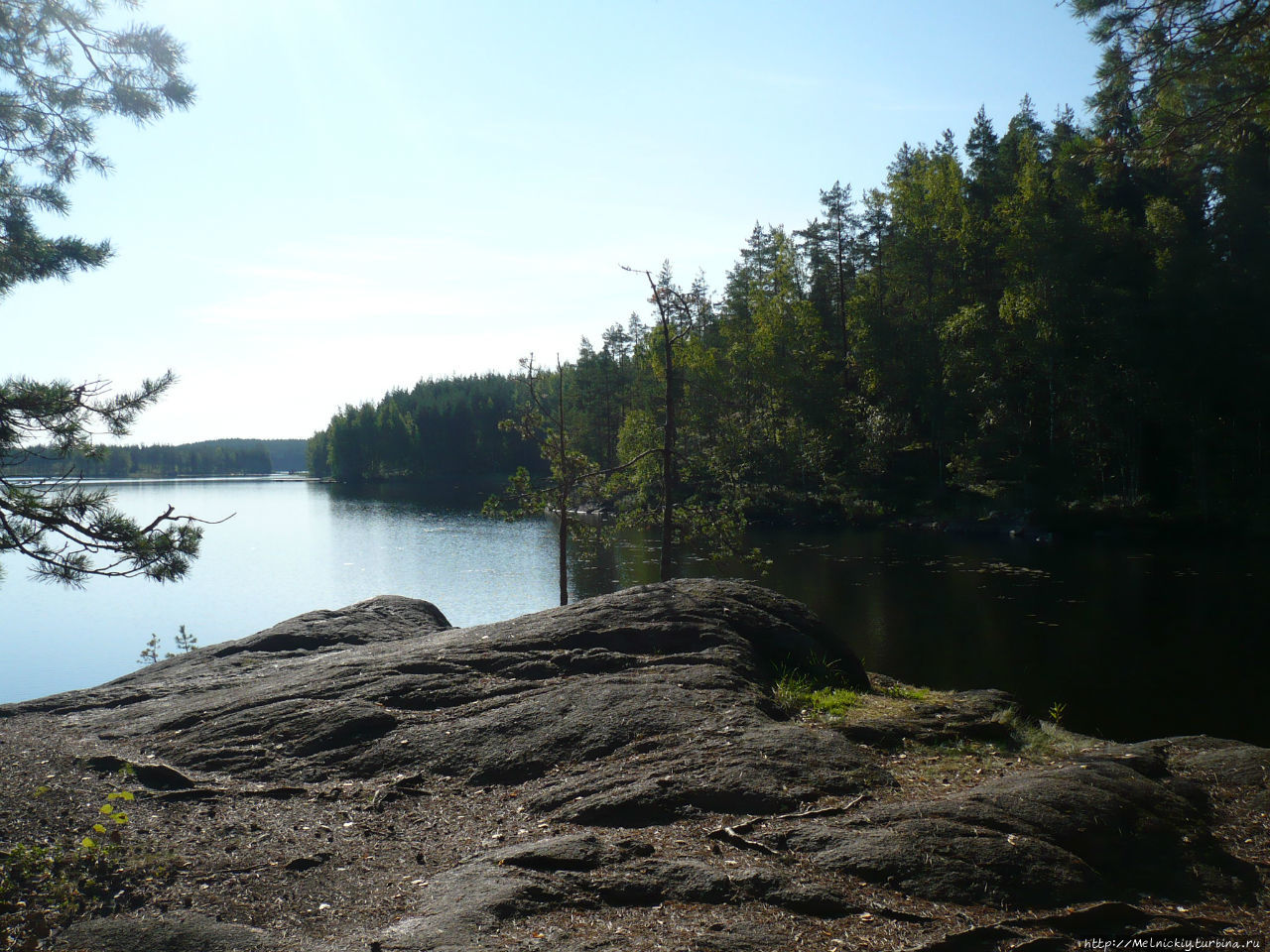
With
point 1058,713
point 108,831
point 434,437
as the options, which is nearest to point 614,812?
point 108,831

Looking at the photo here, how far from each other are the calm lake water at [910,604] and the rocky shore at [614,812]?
5.35 metres

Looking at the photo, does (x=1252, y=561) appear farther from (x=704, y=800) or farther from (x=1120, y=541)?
(x=704, y=800)

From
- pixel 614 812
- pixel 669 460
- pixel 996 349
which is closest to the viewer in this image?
pixel 614 812

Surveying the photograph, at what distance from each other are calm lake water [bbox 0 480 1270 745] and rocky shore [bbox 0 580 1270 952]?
5.35 meters

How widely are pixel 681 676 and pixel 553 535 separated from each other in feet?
122

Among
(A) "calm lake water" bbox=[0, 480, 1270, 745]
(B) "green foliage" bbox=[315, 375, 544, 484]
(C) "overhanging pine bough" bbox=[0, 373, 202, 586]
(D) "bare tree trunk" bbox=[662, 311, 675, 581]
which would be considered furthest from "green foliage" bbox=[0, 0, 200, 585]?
(B) "green foliage" bbox=[315, 375, 544, 484]

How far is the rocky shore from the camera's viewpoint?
426cm

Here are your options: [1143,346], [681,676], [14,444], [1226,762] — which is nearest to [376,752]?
[681,676]

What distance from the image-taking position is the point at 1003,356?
36469 mm

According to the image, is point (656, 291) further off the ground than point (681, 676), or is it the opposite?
point (656, 291)

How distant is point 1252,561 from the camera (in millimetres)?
25969

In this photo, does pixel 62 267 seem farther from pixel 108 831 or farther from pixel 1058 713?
pixel 1058 713

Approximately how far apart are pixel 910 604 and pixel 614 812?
18.5m

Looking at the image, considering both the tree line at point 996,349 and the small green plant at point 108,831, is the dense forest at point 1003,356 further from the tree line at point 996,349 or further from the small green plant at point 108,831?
the small green plant at point 108,831
